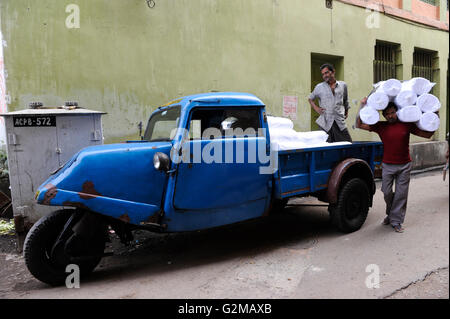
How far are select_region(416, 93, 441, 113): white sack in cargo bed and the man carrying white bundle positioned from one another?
0.84ft

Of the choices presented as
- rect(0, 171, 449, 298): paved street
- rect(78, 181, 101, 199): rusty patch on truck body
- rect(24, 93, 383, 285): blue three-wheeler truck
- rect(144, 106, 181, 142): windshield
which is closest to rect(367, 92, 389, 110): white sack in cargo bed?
rect(24, 93, 383, 285): blue three-wheeler truck

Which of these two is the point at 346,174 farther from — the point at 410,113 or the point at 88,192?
the point at 88,192

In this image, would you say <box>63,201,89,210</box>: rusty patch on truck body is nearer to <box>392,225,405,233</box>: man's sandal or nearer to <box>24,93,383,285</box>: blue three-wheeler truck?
<box>24,93,383,285</box>: blue three-wheeler truck

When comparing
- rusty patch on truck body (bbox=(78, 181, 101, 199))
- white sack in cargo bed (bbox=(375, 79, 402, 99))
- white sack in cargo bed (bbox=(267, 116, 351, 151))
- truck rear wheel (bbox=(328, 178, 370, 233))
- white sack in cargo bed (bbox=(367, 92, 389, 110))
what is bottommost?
truck rear wheel (bbox=(328, 178, 370, 233))

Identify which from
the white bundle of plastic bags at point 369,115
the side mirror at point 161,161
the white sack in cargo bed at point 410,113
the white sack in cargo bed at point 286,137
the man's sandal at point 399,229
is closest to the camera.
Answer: the side mirror at point 161,161

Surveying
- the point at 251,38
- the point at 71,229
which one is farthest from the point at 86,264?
the point at 251,38

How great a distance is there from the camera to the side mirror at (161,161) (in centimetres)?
312

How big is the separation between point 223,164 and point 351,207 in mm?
2034

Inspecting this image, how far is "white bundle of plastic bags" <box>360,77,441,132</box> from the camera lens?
3.94m

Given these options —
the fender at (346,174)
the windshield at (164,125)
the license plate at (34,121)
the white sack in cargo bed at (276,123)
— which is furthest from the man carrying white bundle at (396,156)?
the license plate at (34,121)

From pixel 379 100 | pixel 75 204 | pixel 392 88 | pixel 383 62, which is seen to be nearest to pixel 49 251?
pixel 75 204

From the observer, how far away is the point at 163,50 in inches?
241

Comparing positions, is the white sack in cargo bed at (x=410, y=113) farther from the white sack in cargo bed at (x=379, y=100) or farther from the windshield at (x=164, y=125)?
the windshield at (x=164, y=125)

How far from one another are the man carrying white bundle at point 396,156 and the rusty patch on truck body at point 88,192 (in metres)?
3.32
